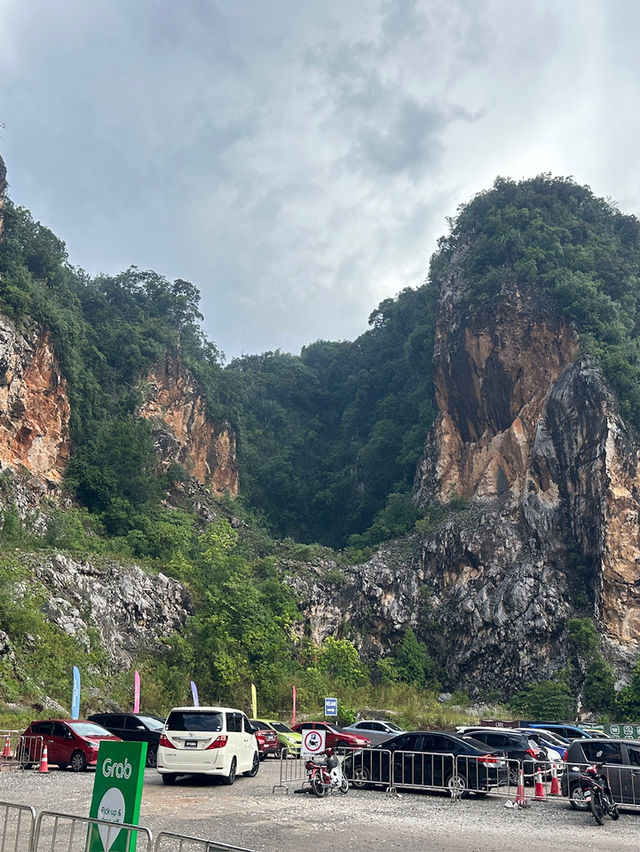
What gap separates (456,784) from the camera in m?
14.8

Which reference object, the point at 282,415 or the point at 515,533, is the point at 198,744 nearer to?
the point at 515,533

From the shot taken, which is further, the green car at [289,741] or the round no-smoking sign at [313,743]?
the green car at [289,741]

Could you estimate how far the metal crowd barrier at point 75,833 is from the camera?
495 centimetres

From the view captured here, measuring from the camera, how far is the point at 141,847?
28.2 feet

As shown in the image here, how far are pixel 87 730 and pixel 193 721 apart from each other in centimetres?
488

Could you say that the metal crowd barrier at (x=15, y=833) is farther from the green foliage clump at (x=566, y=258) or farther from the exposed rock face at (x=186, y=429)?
the exposed rock face at (x=186, y=429)

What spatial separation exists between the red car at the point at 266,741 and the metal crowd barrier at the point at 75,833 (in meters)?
11.5

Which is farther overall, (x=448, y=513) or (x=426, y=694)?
(x=448, y=513)

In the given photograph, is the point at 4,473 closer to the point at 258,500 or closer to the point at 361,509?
the point at 258,500

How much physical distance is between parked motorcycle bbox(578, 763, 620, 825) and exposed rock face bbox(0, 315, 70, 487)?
1494 inches

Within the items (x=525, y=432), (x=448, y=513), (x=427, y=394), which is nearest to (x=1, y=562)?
(x=448, y=513)

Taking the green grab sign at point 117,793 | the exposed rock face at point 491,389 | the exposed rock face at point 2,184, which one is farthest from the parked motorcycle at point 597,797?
the exposed rock face at point 2,184

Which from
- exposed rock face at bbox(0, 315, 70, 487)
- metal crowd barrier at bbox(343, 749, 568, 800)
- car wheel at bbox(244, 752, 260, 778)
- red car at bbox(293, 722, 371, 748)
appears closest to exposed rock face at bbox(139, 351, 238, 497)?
exposed rock face at bbox(0, 315, 70, 487)

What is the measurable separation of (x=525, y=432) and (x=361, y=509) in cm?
1983
